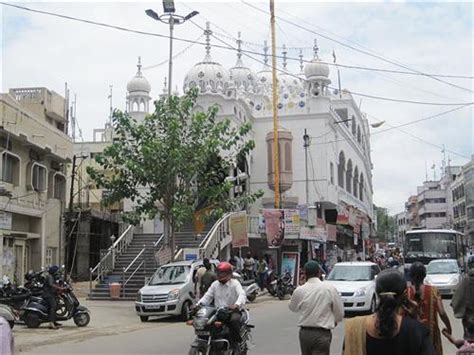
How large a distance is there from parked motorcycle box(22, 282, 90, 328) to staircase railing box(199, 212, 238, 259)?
34.9 feet

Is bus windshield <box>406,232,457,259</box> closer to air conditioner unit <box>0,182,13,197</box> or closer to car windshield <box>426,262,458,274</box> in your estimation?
car windshield <box>426,262,458,274</box>

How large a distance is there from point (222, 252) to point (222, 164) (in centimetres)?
823

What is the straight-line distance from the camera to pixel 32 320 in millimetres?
15516

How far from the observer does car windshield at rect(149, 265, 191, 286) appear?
18.6 metres

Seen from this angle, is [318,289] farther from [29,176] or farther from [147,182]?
[29,176]

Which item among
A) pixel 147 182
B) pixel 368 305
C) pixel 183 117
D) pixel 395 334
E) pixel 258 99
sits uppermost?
pixel 258 99

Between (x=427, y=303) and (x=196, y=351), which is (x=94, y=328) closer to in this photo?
(x=196, y=351)

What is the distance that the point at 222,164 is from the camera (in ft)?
78.8

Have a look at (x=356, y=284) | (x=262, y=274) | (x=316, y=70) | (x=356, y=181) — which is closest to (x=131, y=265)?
(x=262, y=274)

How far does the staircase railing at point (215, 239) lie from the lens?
27.5 meters

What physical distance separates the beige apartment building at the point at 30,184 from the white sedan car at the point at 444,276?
615 inches

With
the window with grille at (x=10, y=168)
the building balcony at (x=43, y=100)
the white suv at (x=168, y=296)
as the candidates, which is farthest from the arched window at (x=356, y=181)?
the white suv at (x=168, y=296)

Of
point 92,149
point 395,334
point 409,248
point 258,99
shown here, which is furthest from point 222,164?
point 92,149

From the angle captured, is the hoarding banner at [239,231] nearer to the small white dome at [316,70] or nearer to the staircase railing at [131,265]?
the staircase railing at [131,265]
